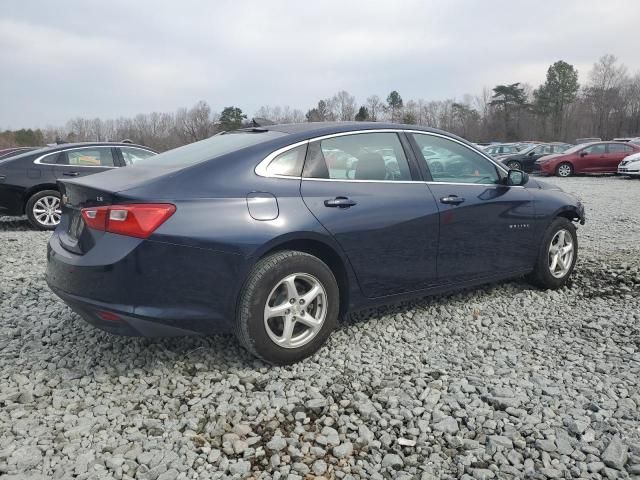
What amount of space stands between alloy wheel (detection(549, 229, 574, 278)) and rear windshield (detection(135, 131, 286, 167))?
2855 mm

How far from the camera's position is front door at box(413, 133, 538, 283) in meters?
3.85

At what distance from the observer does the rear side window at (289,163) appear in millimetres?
3170

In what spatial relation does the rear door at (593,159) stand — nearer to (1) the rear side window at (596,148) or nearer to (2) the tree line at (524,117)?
(1) the rear side window at (596,148)

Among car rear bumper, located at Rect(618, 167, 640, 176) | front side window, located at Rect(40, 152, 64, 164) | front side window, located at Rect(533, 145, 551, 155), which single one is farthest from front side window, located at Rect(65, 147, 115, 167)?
front side window, located at Rect(533, 145, 551, 155)

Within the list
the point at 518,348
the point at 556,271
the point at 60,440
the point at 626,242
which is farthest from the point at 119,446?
the point at 626,242

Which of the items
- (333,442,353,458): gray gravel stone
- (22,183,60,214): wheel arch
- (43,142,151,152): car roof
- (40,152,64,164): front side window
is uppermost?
(43,142,151,152): car roof

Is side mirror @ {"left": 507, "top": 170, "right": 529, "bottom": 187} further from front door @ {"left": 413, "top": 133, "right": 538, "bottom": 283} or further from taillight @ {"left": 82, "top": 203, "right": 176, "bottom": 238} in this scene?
taillight @ {"left": 82, "top": 203, "right": 176, "bottom": 238}

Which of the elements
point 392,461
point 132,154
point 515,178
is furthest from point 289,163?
point 132,154

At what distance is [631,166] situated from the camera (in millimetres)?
18141

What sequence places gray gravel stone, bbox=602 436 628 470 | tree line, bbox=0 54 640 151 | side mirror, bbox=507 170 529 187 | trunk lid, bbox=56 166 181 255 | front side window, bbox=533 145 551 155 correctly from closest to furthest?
gray gravel stone, bbox=602 436 628 470, trunk lid, bbox=56 166 181 255, side mirror, bbox=507 170 529 187, front side window, bbox=533 145 551 155, tree line, bbox=0 54 640 151

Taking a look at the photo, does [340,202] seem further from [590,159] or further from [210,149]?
[590,159]

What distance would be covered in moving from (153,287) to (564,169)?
21191mm

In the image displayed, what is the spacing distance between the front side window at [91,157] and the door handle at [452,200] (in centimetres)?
704

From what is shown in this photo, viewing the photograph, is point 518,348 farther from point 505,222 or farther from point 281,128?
point 281,128
